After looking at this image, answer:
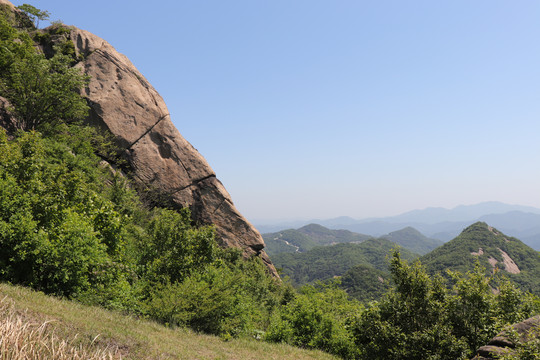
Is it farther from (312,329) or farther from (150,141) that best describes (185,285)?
(150,141)

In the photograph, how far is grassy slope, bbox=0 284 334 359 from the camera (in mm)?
8789

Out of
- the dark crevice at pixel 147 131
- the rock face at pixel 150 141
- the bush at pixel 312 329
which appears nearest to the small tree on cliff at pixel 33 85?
the rock face at pixel 150 141

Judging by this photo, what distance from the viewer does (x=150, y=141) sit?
43375 millimetres

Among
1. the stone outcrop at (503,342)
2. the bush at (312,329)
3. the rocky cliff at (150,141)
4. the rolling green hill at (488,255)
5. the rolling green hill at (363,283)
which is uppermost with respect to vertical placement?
the rocky cliff at (150,141)

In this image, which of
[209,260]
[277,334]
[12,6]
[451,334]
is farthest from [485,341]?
[12,6]

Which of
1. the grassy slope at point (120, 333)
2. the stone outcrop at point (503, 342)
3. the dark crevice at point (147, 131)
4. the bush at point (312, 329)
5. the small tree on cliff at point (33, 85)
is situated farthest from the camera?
the dark crevice at point (147, 131)

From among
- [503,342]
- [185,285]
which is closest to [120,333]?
[185,285]

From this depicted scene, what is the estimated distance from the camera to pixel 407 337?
42.1 feet

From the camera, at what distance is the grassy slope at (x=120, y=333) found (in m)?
8.79

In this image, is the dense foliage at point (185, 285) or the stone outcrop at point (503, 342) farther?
the dense foliage at point (185, 285)

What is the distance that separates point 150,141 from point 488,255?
576 ft

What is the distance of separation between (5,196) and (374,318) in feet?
59.1

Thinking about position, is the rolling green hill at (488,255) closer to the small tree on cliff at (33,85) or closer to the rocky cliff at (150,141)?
the rocky cliff at (150,141)

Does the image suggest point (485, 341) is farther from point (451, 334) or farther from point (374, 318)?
point (374, 318)
